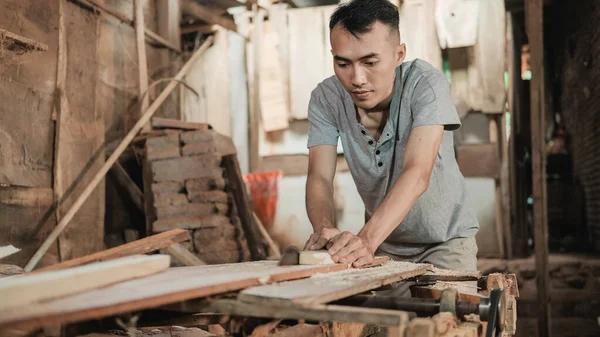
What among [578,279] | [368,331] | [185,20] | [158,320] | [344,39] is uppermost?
[185,20]

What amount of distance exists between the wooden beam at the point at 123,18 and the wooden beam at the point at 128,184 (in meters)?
1.69

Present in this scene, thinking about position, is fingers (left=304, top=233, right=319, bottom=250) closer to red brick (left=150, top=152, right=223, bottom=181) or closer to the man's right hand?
the man's right hand

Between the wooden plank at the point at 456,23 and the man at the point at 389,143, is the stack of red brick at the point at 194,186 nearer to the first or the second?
the man at the point at 389,143

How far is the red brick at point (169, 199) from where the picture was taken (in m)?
5.34

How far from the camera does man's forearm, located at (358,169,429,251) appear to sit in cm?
214

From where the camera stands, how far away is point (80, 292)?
49.3 inches

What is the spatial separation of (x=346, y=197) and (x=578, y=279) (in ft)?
10.2

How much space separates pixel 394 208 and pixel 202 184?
3573mm

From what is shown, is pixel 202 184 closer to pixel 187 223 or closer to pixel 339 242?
pixel 187 223

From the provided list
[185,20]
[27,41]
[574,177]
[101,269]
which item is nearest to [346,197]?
[185,20]

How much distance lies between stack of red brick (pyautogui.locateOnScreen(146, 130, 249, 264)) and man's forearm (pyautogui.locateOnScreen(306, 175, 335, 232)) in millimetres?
2774

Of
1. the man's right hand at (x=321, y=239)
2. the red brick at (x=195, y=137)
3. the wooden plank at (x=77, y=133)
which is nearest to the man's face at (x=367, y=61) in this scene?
the man's right hand at (x=321, y=239)

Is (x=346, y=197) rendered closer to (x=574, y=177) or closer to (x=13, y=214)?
(x=13, y=214)

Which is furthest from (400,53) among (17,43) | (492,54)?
(492,54)
